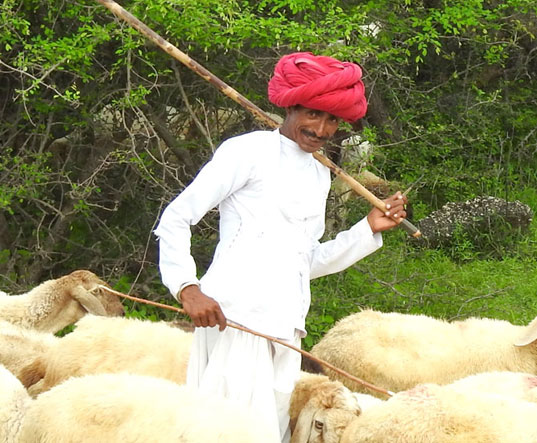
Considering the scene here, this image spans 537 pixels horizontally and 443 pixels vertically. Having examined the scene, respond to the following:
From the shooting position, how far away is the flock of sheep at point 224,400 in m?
3.94

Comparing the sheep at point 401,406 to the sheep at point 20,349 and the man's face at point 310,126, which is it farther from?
the sheep at point 20,349

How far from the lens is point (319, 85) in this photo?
4070 millimetres

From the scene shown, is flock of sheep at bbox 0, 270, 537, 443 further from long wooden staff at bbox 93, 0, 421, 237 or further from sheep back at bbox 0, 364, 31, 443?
long wooden staff at bbox 93, 0, 421, 237

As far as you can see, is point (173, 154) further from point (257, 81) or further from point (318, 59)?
point (318, 59)

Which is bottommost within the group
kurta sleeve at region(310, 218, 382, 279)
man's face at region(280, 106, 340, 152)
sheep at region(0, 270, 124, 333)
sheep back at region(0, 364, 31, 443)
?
sheep at region(0, 270, 124, 333)

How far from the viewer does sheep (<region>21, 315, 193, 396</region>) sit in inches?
208

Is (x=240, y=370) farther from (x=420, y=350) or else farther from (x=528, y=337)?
(x=528, y=337)

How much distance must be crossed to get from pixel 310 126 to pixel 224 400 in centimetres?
122

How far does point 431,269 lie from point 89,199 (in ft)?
10.3

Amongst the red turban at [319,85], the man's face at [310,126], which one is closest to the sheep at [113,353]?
the man's face at [310,126]

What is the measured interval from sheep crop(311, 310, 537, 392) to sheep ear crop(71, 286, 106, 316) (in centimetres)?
151

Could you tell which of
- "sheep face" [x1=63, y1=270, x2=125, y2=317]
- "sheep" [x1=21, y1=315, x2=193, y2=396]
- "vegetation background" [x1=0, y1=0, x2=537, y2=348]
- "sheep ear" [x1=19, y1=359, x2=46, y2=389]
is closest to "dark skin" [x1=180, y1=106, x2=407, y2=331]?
"sheep" [x1=21, y1=315, x2=193, y2=396]

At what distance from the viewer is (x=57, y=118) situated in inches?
316

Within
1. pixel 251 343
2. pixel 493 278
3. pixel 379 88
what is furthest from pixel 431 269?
pixel 251 343
